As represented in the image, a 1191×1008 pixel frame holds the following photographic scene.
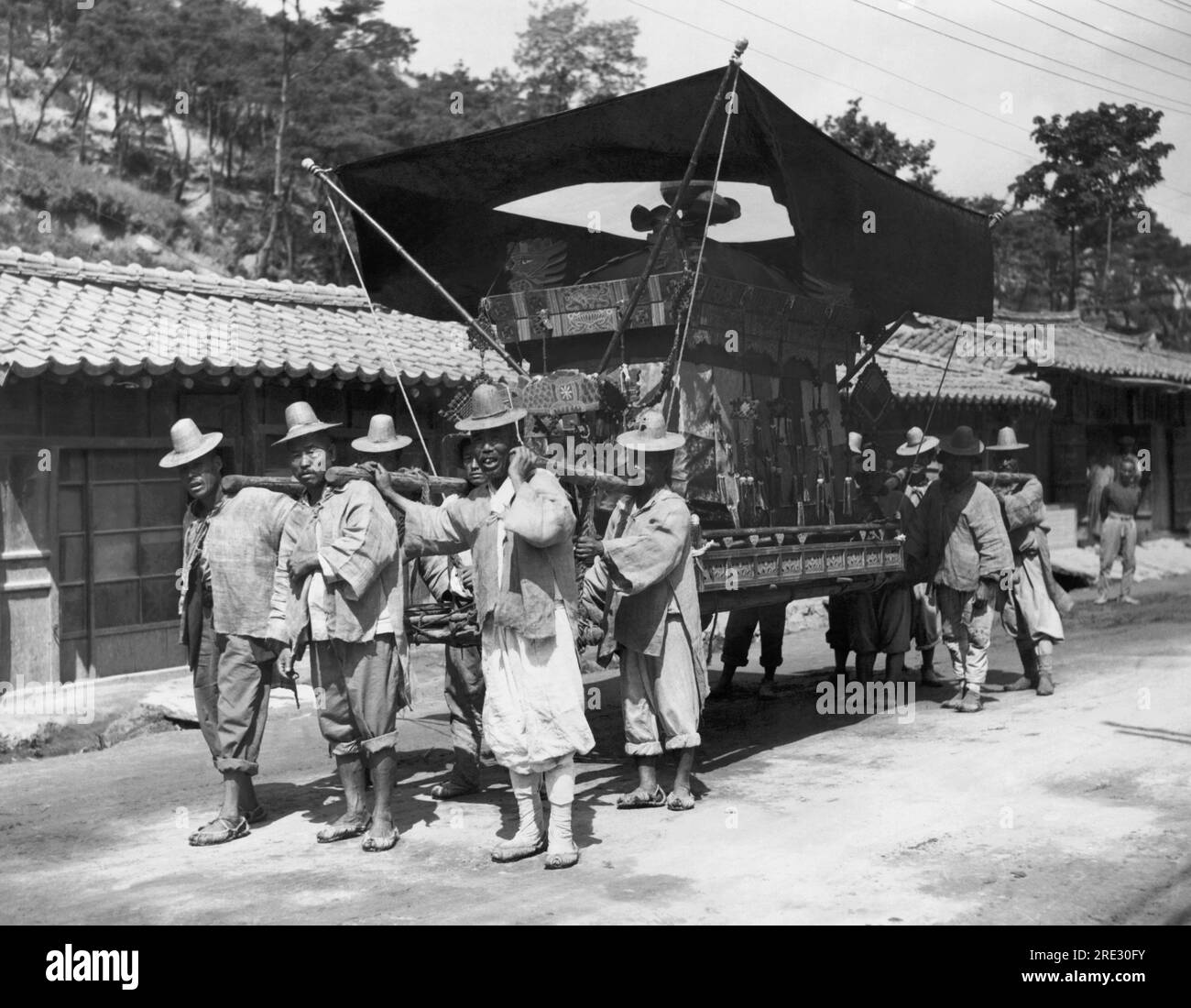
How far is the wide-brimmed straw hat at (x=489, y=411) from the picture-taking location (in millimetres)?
5527

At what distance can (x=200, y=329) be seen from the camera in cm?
1090

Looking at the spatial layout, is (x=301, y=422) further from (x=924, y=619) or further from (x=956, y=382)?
(x=956, y=382)

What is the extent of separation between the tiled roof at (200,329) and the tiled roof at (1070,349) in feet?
27.3

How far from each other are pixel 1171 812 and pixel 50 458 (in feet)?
26.8

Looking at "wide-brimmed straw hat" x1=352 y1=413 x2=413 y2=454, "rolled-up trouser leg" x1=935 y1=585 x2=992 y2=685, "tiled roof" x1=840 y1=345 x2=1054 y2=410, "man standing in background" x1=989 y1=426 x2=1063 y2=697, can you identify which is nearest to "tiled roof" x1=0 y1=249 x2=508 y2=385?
"wide-brimmed straw hat" x1=352 y1=413 x2=413 y2=454

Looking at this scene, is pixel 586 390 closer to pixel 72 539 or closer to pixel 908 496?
pixel 908 496

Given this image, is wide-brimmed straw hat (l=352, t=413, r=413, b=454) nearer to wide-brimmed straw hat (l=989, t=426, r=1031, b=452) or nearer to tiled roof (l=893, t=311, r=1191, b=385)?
wide-brimmed straw hat (l=989, t=426, r=1031, b=452)

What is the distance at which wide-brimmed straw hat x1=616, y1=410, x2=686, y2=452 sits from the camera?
6.11 m

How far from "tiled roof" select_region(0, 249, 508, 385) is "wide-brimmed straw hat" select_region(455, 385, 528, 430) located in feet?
10.3

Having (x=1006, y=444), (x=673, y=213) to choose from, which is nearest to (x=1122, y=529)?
(x=1006, y=444)

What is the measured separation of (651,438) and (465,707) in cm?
169

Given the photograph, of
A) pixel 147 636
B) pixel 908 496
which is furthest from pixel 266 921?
pixel 147 636

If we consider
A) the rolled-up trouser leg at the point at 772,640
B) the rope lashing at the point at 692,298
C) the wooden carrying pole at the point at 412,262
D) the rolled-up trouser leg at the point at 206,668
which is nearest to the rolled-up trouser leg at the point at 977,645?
the rolled-up trouser leg at the point at 772,640
